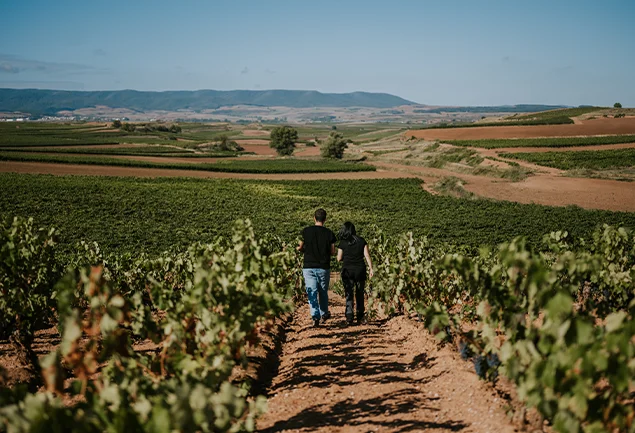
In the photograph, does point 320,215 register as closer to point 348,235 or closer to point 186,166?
point 348,235

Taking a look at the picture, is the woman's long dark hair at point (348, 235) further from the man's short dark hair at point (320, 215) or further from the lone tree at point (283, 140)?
the lone tree at point (283, 140)

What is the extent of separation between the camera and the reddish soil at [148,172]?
197 feet

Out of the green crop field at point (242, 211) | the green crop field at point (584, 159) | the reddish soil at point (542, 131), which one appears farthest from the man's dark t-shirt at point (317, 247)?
the reddish soil at point (542, 131)

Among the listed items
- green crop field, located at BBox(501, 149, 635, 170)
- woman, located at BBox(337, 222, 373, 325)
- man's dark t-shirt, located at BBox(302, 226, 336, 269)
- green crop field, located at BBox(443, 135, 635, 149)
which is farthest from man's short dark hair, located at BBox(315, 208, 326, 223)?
green crop field, located at BBox(443, 135, 635, 149)

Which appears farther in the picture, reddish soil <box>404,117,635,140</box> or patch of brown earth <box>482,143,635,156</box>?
reddish soil <box>404,117,635,140</box>

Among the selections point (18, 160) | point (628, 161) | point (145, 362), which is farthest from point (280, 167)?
point (145, 362)

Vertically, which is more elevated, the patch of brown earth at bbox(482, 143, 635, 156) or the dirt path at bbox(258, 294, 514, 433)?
the patch of brown earth at bbox(482, 143, 635, 156)

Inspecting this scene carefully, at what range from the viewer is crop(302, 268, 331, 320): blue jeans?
1009 centimetres

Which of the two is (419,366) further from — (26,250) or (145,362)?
(26,250)

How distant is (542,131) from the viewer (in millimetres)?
93375

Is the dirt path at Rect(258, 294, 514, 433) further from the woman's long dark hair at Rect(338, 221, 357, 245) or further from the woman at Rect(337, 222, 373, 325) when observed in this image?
the woman's long dark hair at Rect(338, 221, 357, 245)

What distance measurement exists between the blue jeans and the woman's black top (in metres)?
0.47

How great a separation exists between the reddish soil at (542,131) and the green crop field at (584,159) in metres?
22.5

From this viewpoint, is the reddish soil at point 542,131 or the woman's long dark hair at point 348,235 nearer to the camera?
the woman's long dark hair at point 348,235
